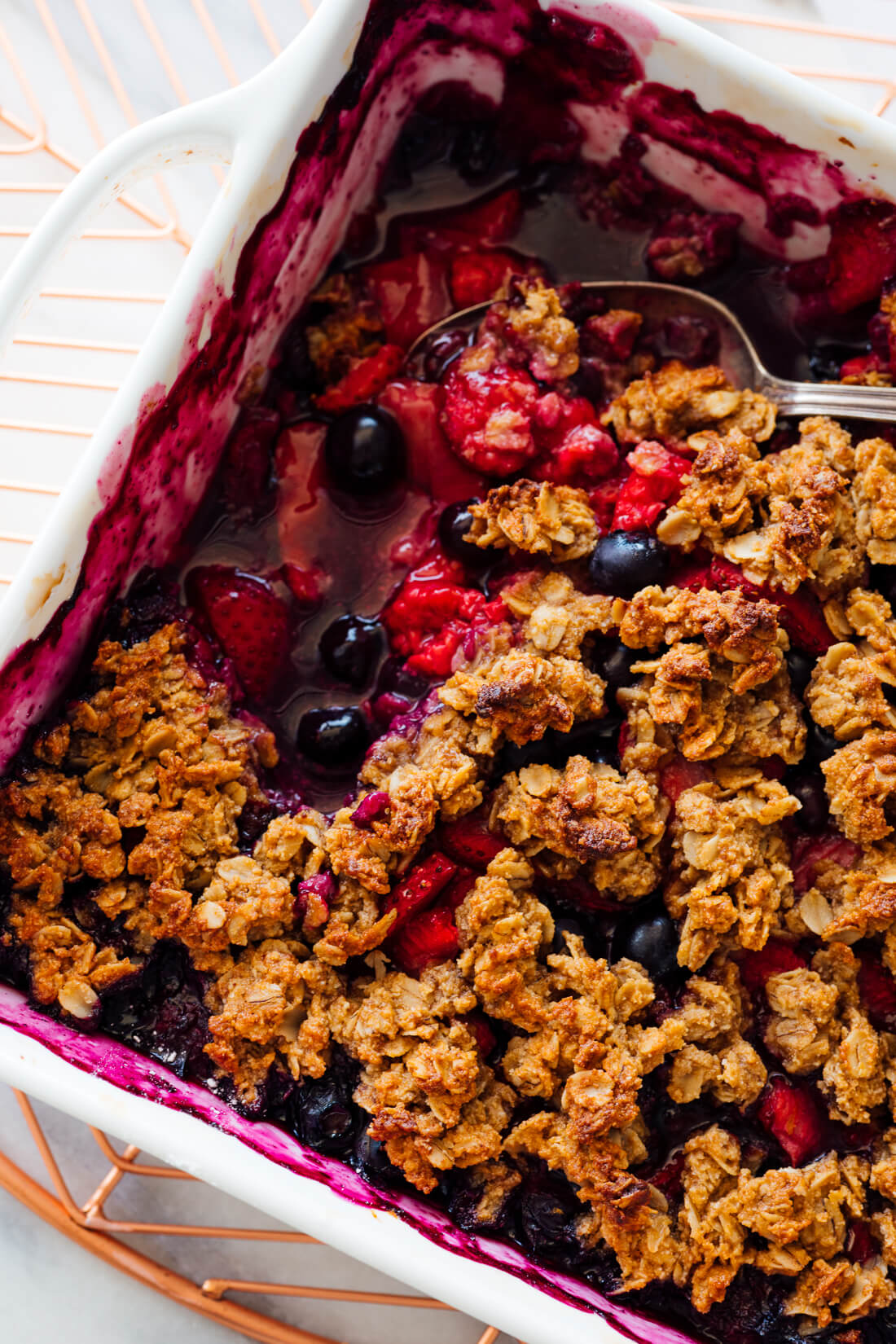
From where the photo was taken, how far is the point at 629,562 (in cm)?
154

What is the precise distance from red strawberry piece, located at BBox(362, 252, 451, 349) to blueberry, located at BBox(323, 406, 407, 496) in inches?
6.3

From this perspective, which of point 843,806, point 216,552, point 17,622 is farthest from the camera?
point 216,552

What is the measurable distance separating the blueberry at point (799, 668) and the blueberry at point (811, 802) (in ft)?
0.38

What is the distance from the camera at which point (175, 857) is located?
58.5 inches

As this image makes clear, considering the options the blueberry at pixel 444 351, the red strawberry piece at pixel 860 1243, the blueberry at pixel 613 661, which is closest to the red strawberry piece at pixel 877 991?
the red strawberry piece at pixel 860 1243

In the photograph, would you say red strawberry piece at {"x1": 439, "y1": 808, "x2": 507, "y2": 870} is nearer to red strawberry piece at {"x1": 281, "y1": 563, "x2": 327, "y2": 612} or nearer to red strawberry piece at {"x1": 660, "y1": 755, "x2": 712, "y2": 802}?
red strawberry piece at {"x1": 660, "y1": 755, "x2": 712, "y2": 802}

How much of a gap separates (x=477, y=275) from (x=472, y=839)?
2.68ft

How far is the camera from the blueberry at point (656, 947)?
1525 millimetres

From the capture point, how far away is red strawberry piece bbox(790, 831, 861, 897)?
156 cm

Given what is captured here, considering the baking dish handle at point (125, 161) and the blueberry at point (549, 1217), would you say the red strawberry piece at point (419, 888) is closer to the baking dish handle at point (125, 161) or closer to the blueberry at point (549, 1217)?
the blueberry at point (549, 1217)

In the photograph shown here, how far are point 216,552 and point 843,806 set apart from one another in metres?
0.91

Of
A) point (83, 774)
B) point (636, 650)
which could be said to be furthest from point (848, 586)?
point (83, 774)

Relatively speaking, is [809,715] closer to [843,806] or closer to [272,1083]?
[843,806]

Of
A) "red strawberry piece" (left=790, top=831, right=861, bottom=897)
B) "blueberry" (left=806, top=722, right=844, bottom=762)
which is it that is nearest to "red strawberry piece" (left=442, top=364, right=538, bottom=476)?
"blueberry" (left=806, top=722, right=844, bottom=762)
